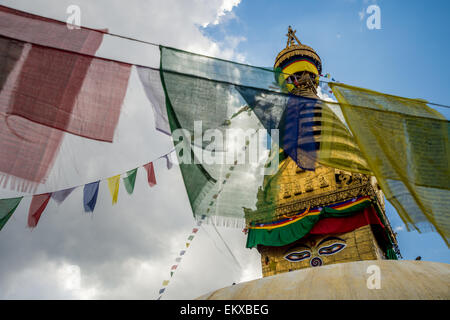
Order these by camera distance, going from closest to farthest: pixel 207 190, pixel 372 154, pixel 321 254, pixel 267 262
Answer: pixel 372 154, pixel 207 190, pixel 321 254, pixel 267 262

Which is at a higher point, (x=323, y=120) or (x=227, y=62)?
(x=227, y=62)

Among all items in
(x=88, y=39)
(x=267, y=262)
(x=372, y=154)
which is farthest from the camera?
(x=267, y=262)

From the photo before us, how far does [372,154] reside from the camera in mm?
3205

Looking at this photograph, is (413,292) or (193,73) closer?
(413,292)

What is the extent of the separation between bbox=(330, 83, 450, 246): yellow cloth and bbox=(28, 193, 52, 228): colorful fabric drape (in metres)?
5.02

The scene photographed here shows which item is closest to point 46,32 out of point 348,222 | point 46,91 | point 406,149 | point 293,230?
point 46,91

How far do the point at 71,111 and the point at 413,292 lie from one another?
4302 millimetres

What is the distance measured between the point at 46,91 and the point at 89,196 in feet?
8.75

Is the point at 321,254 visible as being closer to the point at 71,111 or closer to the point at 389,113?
the point at 389,113

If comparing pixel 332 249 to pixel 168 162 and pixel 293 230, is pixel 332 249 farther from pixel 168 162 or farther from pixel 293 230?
pixel 168 162

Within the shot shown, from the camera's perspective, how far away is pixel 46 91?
137 inches

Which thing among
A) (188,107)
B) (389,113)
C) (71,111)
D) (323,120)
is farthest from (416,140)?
(71,111)

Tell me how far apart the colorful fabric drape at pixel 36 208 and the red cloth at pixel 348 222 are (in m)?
8.42
